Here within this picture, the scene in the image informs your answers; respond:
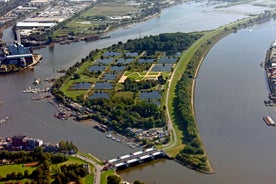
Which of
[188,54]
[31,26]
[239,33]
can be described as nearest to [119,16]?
[31,26]

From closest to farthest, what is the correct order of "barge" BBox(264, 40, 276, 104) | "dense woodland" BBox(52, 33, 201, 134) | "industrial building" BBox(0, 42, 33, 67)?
"dense woodland" BBox(52, 33, 201, 134) < "barge" BBox(264, 40, 276, 104) < "industrial building" BBox(0, 42, 33, 67)

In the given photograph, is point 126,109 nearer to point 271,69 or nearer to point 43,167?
point 43,167

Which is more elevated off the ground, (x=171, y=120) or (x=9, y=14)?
(x=9, y=14)

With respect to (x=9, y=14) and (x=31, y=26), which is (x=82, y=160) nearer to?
(x=31, y=26)

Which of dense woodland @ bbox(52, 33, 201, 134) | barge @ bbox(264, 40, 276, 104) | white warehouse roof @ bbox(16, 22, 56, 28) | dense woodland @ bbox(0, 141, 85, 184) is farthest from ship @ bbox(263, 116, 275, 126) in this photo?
white warehouse roof @ bbox(16, 22, 56, 28)

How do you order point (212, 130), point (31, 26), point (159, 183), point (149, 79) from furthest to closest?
point (31, 26) → point (149, 79) → point (212, 130) → point (159, 183)

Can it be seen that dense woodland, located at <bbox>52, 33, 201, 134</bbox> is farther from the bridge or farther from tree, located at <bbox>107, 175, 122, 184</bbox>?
tree, located at <bbox>107, 175, 122, 184</bbox>

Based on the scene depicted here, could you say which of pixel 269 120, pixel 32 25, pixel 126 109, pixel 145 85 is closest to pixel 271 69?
pixel 269 120
